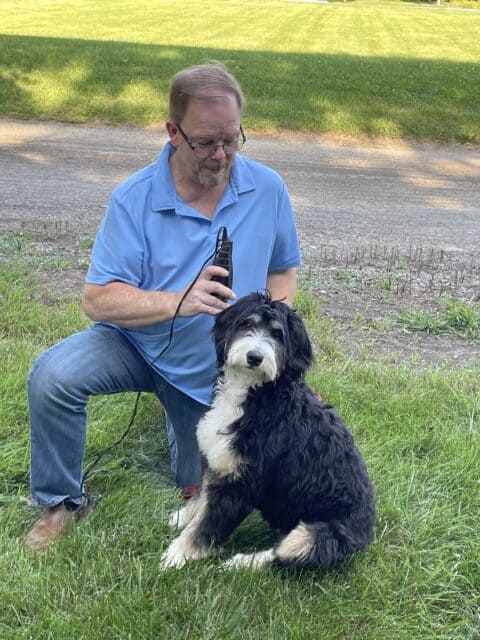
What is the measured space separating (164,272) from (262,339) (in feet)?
2.44

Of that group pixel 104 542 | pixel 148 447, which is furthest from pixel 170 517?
pixel 148 447

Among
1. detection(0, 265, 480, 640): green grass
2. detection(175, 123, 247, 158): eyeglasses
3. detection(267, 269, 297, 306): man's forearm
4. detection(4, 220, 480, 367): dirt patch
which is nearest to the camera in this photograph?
detection(0, 265, 480, 640): green grass

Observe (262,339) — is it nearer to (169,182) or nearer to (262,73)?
(169,182)

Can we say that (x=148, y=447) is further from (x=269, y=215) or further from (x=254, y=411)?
(x=269, y=215)

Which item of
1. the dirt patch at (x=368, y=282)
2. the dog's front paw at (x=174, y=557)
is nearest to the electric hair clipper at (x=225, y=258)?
the dog's front paw at (x=174, y=557)

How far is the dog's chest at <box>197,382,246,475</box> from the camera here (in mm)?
2812

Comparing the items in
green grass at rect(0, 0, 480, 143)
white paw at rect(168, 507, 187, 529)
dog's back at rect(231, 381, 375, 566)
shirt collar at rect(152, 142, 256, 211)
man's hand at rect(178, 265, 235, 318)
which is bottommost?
green grass at rect(0, 0, 480, 143)

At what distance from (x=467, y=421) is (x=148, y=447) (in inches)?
70.7

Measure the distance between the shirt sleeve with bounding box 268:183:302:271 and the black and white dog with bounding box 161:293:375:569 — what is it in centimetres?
71

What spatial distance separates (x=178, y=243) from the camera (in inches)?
125

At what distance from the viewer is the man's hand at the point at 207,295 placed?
2807mm

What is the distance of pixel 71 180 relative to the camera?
957 centimetres

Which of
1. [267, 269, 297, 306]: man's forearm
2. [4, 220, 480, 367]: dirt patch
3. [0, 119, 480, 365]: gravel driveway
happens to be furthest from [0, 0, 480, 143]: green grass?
[267, 269, 297, 306]: man's forearm

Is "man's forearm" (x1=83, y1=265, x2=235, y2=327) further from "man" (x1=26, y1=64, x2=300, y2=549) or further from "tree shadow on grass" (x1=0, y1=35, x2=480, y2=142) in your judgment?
"tree shadow on grass" (x1=0, y1=35, x2=480, y2=142)
